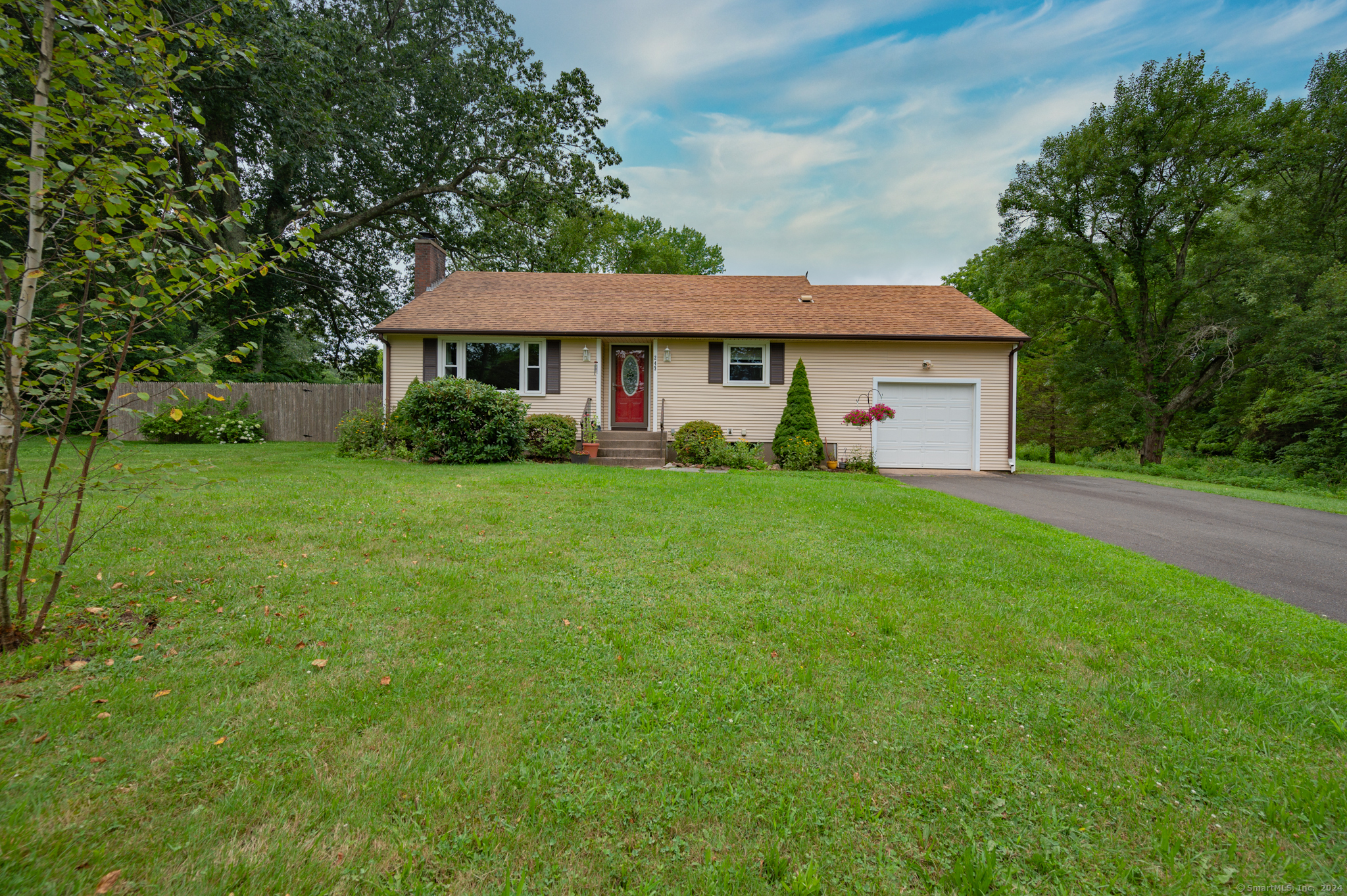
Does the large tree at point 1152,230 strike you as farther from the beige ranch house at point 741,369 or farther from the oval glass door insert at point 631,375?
the oval glass door insert at point 631,375

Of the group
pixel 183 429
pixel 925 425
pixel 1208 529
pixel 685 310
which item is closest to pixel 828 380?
pixel 925 425

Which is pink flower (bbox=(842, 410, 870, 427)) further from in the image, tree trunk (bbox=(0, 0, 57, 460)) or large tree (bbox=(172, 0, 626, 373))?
tree trunk (bbox=(0, 0, 57, 460))

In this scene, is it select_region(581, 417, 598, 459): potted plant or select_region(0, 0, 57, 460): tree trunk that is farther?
select_region(581, 417, 598, 459): potted plant

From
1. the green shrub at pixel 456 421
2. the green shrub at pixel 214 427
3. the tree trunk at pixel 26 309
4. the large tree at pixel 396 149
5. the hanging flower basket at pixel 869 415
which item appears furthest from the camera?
the large tree at pixel 396 149

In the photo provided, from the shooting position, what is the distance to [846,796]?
1.74 metres

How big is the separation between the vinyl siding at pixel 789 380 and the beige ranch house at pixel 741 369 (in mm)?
23

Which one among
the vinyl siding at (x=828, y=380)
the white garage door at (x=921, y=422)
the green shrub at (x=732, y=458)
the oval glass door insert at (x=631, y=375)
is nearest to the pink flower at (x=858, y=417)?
the vinyl siding at (x=828, y=380)

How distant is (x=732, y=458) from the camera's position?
431 inches

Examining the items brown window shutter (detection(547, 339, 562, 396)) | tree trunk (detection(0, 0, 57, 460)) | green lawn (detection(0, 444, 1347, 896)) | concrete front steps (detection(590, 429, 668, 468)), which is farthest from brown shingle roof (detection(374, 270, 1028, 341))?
tree trunk (detection(0, 0, 57, 460))

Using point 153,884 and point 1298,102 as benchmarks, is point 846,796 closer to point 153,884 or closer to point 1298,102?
point 153,884

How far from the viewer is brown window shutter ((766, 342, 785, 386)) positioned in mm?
12719

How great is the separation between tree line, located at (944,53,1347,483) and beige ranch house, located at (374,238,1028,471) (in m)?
7.58

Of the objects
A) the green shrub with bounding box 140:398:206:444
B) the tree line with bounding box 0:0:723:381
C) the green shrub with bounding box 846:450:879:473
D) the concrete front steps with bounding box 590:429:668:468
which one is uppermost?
the tree line with bounding box 0:0:723:381

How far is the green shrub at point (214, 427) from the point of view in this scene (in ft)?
43.7
